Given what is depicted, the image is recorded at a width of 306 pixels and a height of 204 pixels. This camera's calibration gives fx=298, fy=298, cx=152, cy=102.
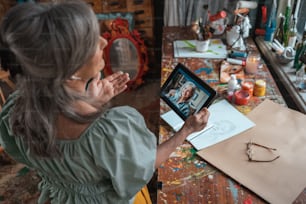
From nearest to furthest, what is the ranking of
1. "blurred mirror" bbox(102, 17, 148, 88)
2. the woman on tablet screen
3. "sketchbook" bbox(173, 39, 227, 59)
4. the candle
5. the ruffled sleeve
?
the ruffled sleeve < the woman on tablet screen < the candle < "sketchbook" bbox(173, 39, 227, 59) < "blurred mirror" bbox(102, 17, 148, 88)

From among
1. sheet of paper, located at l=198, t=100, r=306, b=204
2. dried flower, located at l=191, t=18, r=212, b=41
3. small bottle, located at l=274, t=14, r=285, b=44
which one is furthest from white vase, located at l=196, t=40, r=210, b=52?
sheet of paper, located at l=198, t=100, r=306, b=204

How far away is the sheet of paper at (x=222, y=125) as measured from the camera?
809 mm

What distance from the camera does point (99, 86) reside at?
0.83 m

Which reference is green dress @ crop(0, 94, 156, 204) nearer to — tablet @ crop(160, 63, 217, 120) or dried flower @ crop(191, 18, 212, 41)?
tablet @ crop(160, 63, 217, 120)

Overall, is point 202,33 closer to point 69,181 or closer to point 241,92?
point 241,92

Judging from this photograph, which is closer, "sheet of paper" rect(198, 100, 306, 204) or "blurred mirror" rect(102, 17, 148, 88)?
"sheet of paper" rect(198, 100, 306, 204)

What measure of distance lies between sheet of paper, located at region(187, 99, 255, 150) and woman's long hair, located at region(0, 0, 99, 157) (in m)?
0.37

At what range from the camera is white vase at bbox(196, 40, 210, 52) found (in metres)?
1.20

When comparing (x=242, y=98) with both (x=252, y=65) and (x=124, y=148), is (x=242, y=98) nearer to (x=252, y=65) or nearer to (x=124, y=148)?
(x=252, y=65)

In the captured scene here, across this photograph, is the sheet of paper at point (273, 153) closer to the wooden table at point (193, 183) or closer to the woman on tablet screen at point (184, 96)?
the wooden table at point (193, 183)

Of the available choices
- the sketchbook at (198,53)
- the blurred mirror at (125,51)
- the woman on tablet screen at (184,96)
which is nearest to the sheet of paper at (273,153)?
the woman on tablet screen at (184,96)

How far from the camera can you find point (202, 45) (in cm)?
121

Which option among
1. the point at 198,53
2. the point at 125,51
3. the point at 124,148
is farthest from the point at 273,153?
the point at 125,51

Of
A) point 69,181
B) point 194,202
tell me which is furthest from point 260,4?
point 69,181
